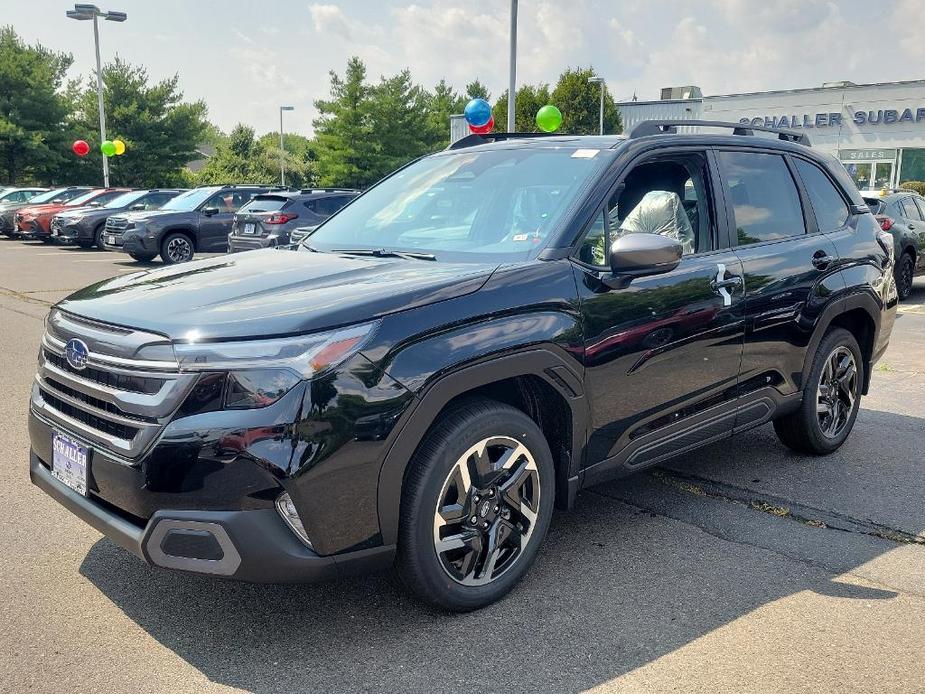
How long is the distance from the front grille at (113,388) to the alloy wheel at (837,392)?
12.2 feet

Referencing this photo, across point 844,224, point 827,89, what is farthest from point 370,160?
point 844,224

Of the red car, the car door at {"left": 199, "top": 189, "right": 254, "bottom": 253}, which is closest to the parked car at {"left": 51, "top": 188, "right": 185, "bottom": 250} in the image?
the red car

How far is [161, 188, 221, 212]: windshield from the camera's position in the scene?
712 inches

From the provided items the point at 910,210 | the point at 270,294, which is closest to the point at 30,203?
the point at 910,210

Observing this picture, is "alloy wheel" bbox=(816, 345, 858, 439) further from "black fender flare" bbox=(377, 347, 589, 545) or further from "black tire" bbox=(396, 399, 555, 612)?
"black tire" bbox=(396, 399, 555, 612)

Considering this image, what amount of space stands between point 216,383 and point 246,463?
0.87 feet

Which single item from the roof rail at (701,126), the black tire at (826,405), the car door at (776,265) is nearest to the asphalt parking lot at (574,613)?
the black tire at (826,405)

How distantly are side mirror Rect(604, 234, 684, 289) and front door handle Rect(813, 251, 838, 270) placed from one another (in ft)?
5.04

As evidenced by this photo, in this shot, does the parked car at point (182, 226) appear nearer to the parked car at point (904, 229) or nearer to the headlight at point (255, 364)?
the parked car at point (904, 229)

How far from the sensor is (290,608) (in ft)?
10.8

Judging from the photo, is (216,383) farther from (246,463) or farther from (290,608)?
(290,608)

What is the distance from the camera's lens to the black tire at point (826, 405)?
4.95 meters

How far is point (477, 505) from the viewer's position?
3.19 metres

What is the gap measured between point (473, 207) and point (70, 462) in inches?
80.2
